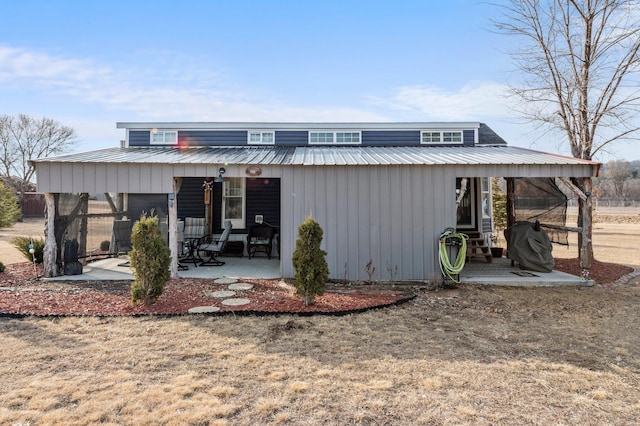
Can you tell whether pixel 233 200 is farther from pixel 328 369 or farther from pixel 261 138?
pixel 328 369

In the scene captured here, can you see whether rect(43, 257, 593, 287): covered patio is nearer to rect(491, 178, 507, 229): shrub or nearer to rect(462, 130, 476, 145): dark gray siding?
rect(462, 130, 476, 145): dark gray siding

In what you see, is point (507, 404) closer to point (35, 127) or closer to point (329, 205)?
point (329, 205)

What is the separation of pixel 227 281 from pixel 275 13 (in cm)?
762

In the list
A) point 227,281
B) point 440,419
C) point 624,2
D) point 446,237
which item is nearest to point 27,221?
point 227,281

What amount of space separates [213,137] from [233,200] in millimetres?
2288

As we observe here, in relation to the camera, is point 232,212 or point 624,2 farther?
point 232,212

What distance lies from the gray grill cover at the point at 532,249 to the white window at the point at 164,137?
31.8 feet

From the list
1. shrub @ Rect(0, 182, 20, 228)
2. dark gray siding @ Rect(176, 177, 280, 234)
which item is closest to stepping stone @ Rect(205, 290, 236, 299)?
dark gray siding @ Rect(176, 177, 280, 234)

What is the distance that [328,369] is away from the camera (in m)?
3.22

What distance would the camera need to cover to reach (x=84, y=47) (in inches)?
358

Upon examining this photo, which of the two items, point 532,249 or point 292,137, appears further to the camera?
point 292,137

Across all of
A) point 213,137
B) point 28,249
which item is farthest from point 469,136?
point 28,249

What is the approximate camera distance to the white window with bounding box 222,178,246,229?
1022 centimetres

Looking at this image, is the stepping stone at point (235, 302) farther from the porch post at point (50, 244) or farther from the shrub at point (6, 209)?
the shrub at point (6, 209)
